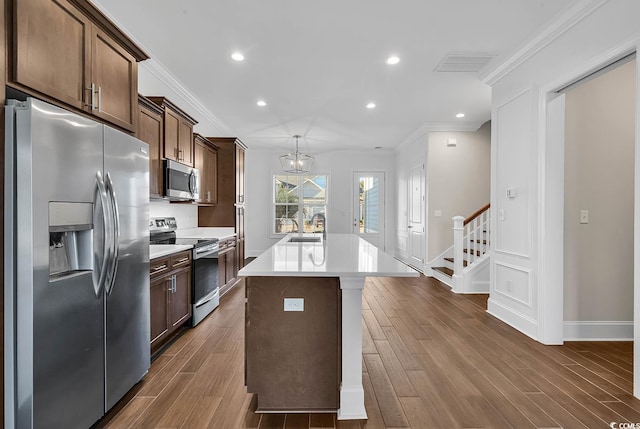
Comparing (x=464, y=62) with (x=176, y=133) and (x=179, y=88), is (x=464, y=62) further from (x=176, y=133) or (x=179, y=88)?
(x=179, y=88)

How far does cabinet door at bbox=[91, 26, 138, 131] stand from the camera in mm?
1965

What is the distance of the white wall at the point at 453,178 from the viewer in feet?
20.2

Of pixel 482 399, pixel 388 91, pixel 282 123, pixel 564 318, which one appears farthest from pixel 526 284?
pixel 282 123

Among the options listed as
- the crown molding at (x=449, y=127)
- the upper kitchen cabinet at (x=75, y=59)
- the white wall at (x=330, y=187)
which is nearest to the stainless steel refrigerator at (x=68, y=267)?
the upper kitchen cabinet at (x=75, y=59)

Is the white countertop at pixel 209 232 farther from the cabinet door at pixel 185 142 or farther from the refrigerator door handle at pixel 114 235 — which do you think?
the refrigerator door handle at pixel 114 235

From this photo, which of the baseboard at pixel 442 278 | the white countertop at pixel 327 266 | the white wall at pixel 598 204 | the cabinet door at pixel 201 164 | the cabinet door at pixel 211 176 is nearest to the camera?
the white countertop at pixel 327 266

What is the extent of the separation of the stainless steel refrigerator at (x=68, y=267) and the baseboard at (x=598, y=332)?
370cm

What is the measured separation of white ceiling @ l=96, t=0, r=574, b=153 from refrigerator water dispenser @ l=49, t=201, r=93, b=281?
1837mm

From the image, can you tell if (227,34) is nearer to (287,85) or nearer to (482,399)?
(287,85)

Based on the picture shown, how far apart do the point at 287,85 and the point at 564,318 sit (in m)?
3.90

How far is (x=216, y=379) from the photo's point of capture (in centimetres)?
239

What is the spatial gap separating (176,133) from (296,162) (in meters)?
2.22

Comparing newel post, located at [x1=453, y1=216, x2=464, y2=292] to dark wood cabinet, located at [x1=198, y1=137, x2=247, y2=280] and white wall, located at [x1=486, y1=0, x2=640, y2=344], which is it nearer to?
white wall, located at [x1=486, y1=0, x2=640, y2=344]

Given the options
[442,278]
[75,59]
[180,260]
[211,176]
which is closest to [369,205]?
[442,278]
